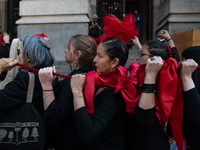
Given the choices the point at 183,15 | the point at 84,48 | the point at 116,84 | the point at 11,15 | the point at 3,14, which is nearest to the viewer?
the point at 116,84

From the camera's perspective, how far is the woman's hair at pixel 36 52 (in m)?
1.78

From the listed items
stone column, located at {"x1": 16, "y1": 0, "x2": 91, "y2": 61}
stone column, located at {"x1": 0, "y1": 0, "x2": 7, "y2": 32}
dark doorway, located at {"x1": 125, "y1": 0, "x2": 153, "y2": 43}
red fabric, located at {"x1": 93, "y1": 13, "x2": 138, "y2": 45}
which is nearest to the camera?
red fabric, located at {"x1": 93, "y1": 13, "x2": 138, "y2": 45}

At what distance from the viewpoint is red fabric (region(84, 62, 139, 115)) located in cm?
149

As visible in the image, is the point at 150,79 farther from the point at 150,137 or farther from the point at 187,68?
the point at 150,137

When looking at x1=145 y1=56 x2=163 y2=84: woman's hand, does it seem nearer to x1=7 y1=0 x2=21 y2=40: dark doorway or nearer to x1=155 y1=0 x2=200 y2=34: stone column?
x1=155 y1=0 x2=200 y2=34: stone column

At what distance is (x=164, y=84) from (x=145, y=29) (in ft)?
40.9

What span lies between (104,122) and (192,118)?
0.73 metres

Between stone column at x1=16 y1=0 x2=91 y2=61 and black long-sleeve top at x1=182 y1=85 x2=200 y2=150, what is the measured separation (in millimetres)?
5626

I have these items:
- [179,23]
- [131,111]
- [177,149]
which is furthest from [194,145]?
[179,23]

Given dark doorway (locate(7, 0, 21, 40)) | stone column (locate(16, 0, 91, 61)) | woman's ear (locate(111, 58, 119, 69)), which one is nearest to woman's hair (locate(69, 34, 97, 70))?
woman's ear (locate(111, 58, 119, 69))

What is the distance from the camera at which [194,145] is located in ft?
5.07

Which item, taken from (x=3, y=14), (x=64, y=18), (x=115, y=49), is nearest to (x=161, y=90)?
(x=115, y=49)

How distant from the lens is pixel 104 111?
1.44 metres

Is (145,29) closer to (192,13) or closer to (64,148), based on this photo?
(192,13)
